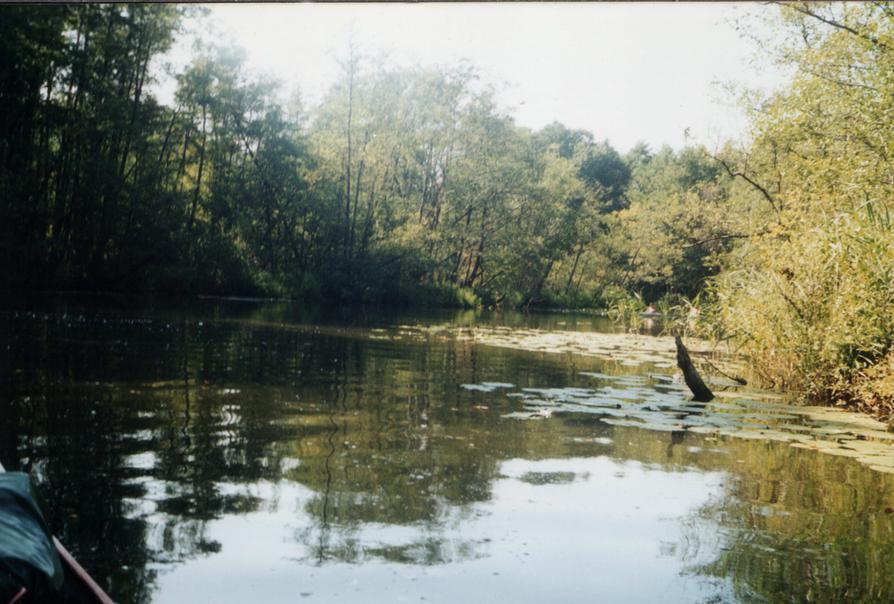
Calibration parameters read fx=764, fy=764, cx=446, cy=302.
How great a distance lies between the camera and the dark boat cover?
1.78 m

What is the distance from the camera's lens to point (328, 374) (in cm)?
815

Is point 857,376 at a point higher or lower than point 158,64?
lower

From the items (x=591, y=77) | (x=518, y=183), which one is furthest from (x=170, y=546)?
(x=518, y=183)

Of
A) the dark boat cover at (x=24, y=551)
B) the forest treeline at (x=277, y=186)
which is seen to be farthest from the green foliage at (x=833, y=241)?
the forest treeline at (x=277, y=186)

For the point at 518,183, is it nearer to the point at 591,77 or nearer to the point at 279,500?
the point at 591,77

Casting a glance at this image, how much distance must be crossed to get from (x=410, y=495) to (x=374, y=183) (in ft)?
87.1

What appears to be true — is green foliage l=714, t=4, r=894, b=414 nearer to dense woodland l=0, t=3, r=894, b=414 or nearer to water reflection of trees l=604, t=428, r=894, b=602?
dense woodland l=0, t=3, r=894, b=414

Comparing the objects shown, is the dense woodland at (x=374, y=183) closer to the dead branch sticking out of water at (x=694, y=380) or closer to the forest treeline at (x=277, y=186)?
the forest treeline at (x=277, y=186)

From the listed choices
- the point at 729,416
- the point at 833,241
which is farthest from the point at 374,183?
the point at 729,416

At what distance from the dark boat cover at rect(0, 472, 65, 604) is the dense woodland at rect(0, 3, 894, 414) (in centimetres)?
737

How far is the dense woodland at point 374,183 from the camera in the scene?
9695 millimetres

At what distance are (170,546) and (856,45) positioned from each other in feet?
32.9

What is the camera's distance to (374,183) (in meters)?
29.7

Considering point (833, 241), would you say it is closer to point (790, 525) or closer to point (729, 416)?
point (729, 416)
